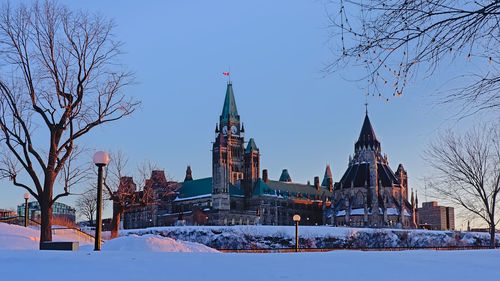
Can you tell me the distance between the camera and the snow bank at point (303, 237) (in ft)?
256

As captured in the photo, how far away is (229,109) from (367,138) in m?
42.3

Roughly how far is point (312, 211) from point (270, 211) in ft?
56.5

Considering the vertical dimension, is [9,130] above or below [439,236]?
above

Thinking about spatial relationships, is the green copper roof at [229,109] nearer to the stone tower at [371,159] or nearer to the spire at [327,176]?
the stone tower at [371,159]

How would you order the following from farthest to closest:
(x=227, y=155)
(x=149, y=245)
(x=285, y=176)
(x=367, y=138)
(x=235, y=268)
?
(x=285, y=176) < (x=227, y=155) < (x=367, y=138) < (x=149, y=245) < (x=235, y=268)

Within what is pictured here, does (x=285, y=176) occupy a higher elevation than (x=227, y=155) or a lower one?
lower

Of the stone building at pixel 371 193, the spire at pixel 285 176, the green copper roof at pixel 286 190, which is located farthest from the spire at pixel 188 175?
the stone building at pixel 371 193

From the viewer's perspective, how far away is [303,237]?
78.9 metres

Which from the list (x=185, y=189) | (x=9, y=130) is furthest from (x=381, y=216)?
(x=9, y=130)

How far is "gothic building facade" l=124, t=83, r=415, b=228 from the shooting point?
12381cm

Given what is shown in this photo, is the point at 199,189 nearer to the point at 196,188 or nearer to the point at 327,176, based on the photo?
the point at 196,188

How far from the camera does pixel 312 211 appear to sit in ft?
508

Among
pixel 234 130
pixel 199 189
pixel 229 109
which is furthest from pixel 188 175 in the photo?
pixel 229 109

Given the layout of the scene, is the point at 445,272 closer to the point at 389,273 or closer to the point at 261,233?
the point at 389,273
